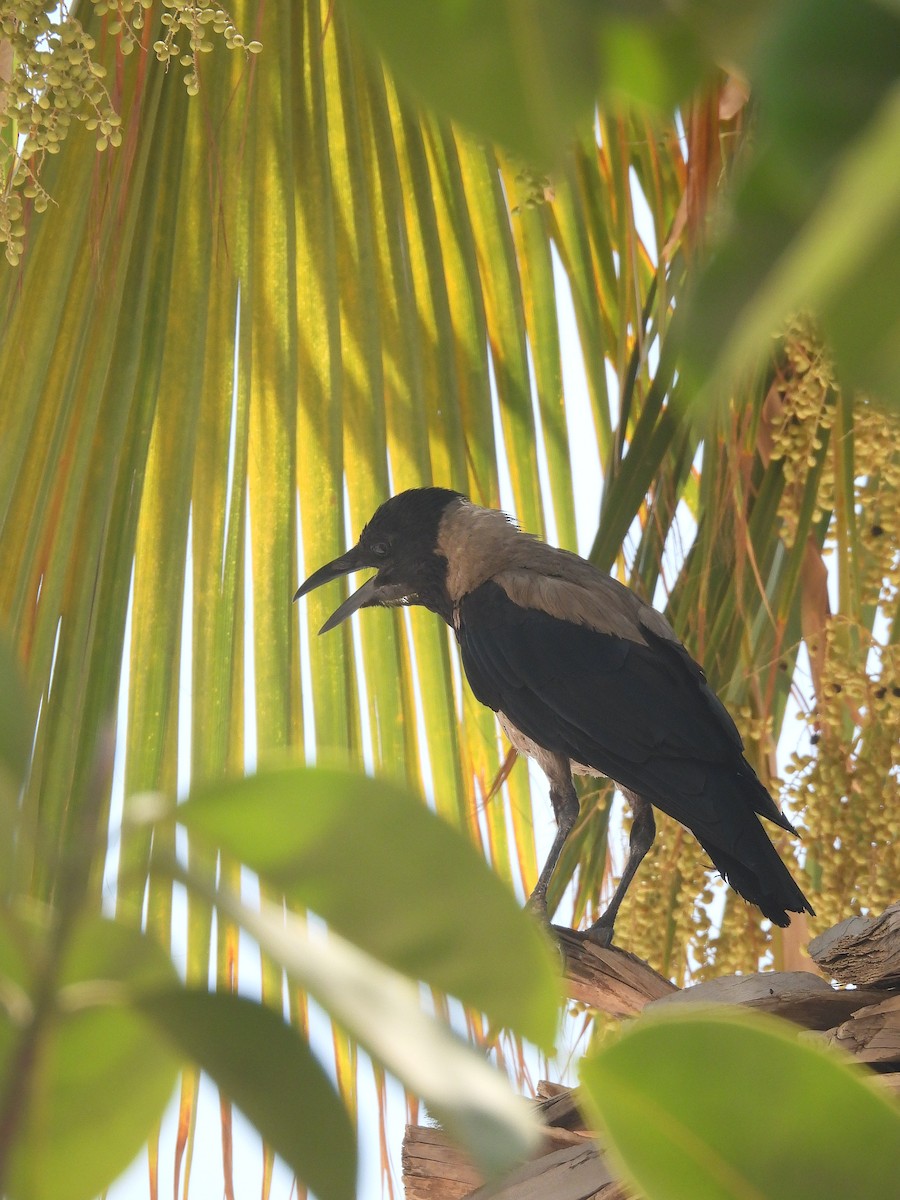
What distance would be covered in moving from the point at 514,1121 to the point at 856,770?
153 cm

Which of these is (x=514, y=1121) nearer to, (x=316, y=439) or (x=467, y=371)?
(x=316, y=439)

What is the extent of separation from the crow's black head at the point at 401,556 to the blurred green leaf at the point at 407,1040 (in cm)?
167

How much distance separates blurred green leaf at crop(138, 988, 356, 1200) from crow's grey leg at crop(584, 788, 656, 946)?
1744 mm

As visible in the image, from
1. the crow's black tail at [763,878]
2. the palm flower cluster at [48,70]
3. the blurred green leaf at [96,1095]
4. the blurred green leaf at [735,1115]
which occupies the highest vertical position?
the palm flower cluster at [48,70]

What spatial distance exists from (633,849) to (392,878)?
6.02 feet

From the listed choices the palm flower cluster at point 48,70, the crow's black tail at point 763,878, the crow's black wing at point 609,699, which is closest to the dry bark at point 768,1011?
the crow's black tail at point 763,878

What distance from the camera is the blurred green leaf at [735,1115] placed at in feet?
0.61

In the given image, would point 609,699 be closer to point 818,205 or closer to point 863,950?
point 863,950

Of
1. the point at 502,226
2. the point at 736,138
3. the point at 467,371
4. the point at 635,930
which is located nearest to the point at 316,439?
the point at 467,371

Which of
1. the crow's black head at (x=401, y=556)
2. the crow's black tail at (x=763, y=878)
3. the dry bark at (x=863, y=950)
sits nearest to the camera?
the dry bark at (x=863, y=950)

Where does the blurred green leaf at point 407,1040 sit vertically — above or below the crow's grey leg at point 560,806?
below

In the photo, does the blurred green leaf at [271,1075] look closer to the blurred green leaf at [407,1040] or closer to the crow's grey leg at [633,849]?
the blurred green leaf at [407,1040]

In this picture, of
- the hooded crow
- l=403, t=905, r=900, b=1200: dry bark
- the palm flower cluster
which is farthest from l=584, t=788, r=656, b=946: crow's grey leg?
the palm flower cluster

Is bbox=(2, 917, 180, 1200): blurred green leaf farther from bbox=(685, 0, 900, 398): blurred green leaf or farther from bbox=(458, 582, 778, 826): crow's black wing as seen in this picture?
bbox=(458, 582, 778, 826): crow's black wing
